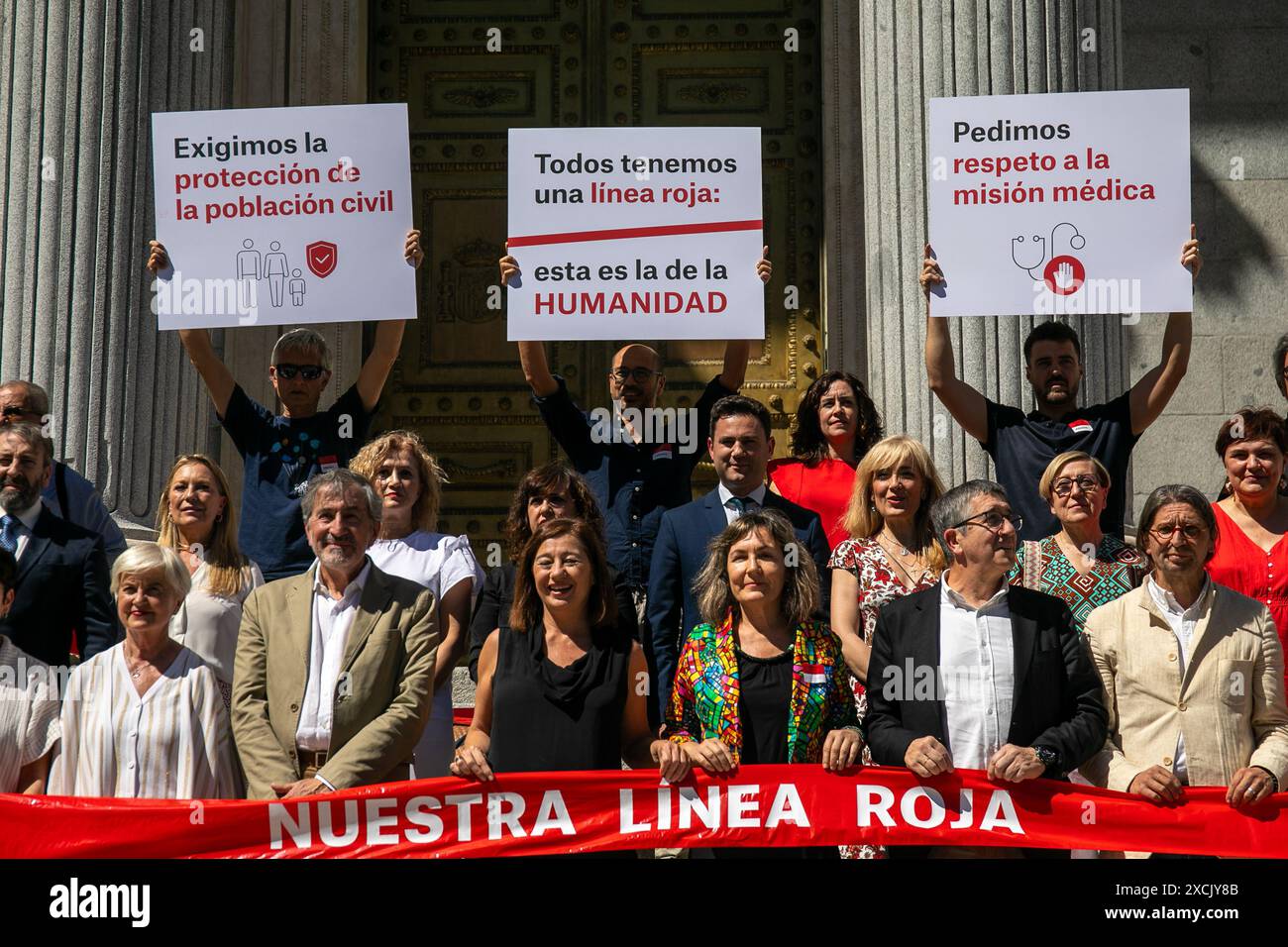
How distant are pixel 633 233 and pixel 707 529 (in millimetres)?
1585

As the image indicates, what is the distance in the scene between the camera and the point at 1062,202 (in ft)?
25.2

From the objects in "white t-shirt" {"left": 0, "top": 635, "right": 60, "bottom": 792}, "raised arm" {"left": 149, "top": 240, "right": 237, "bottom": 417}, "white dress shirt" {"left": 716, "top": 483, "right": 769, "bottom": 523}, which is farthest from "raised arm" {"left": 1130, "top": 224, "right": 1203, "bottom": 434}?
"white t-shirt" {"left": 0, "top": 635, "right": 60, "bottom": 792}

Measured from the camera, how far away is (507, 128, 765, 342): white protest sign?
307 inches

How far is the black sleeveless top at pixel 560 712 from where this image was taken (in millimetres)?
6145

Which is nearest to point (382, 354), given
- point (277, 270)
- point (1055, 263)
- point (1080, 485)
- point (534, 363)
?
point (277, 270)

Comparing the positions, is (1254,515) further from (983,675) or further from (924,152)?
(924,152)

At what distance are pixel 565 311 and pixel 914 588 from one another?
2.10 metres

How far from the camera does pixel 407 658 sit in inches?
247

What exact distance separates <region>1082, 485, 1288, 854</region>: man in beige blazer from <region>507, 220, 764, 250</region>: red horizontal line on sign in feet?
8.03

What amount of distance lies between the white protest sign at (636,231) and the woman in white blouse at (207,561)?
155 cm

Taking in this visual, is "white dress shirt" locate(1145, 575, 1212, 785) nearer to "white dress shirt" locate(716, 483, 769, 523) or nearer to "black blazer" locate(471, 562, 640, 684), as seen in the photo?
"white dress shirt" locate(716, 483, 769, 523)

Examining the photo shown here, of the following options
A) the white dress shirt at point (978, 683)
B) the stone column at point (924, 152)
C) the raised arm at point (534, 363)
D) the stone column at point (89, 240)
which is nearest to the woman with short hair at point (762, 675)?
the white dress shirt at point (978, 683)

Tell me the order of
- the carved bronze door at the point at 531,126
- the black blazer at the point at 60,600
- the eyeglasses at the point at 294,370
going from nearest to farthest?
the black blazer at the point at 60,600 < the eyeglasses at the point at 294,370 < the carved bronze door at the point at 531,126

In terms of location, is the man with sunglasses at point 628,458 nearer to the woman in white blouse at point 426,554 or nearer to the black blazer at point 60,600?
the woman in white blouse at point 426,554
